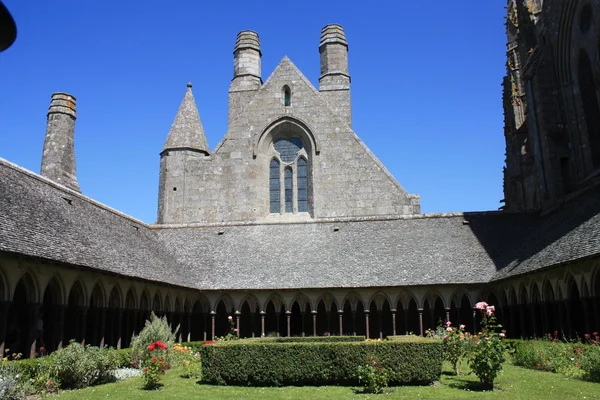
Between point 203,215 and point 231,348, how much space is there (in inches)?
795

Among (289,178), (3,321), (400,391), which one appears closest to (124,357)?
(3,321)

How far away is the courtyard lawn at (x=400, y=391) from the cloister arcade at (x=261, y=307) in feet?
12.1

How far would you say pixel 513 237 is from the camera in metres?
26.7

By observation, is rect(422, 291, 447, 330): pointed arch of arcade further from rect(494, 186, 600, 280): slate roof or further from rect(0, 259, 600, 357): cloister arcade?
rect(494, 186, 600, 280): slate roof

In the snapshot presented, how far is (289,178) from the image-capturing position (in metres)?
35.0

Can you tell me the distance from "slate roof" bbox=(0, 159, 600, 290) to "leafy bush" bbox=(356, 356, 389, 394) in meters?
7.26

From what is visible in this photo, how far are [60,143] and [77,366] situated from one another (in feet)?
58.0

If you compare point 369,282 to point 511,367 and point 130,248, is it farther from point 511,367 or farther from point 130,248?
point 130,248

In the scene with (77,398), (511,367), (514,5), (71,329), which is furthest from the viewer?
(514,5)

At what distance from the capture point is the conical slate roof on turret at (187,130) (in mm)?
35000

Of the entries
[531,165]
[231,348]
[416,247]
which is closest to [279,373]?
[231,348]

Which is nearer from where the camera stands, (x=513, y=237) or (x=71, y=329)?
(x=71, y=329)

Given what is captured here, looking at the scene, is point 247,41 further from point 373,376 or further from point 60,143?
point 373,376

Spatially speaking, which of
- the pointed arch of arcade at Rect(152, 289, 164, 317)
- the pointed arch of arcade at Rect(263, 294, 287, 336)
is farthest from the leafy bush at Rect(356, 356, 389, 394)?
the pointed arch of arcade at Rect(263, 294, 287, 336)
